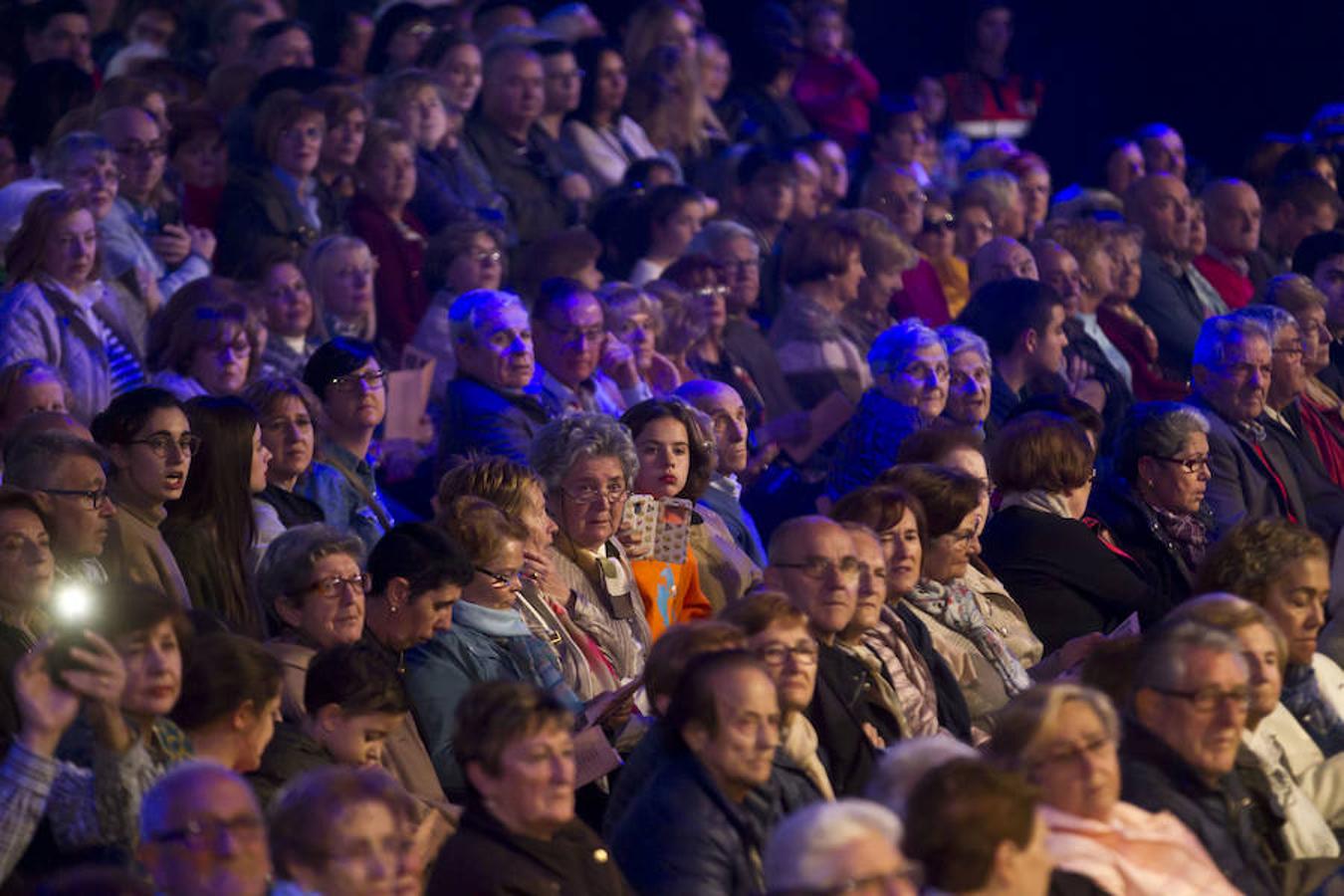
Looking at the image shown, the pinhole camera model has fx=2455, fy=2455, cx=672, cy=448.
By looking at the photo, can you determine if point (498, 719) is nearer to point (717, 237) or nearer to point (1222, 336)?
point (1222, 336)

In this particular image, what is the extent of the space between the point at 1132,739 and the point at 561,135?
21.5 ft

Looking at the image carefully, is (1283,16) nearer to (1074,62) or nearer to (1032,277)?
(1074,62)

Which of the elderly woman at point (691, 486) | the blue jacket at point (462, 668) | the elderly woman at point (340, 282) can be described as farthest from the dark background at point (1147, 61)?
the blue jacket at point (462, 668)

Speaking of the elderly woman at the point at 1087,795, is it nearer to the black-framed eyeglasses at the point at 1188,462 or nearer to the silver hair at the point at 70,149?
the black-framed eyeglasses at the point at 1188,462

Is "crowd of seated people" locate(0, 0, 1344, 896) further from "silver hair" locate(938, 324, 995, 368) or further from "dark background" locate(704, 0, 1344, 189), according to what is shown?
"dark background" locate(704, 0, 1344, 189)

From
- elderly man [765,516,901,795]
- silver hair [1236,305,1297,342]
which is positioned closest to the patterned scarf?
elderly man [765,516,901,795]

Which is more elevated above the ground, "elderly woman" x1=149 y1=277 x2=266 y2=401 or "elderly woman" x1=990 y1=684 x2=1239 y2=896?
"elderly woman" x1=990 y1=684 x2=1239 y2=896

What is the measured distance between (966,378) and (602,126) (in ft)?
10.9

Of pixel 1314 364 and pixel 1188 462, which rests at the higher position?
pixel 1188 462

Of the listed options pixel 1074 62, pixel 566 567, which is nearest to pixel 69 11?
pixel 566 567

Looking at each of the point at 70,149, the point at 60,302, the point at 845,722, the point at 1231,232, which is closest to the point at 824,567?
the point at 845,722

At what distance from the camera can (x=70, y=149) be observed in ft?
25.9

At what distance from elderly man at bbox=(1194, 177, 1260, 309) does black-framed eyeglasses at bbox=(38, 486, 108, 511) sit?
7083 mm

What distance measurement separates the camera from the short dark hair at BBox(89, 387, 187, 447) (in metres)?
5.82
